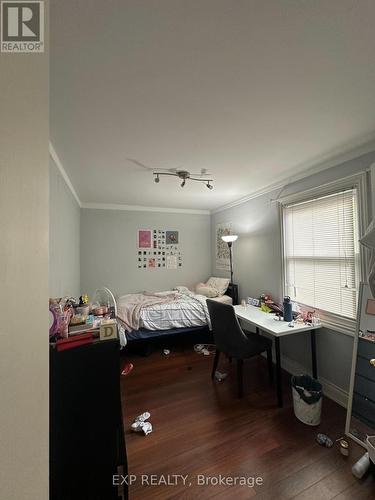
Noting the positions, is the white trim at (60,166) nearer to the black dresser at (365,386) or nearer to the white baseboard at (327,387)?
the black dresser at (365,386)

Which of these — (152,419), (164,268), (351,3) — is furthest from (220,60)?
(164,268)

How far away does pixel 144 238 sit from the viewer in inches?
162

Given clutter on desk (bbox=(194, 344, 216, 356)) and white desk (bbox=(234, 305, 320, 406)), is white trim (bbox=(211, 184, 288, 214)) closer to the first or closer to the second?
white desk (bbox=(234, 305, 320, 406))

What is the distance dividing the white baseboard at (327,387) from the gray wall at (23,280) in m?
2.38

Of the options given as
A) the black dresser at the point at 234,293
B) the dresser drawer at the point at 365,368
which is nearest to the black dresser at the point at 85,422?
the dresser drawer at the point at 365,368

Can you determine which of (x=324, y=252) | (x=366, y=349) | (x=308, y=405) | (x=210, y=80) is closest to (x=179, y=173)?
(x=210, y=80)

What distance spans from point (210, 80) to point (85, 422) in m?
1.81

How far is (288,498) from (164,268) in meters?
3.39

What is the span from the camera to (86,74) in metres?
1.07

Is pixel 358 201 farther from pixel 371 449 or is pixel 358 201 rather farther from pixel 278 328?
pixel 371 449

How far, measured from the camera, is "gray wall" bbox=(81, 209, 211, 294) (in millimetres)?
3799

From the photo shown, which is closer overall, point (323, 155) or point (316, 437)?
point (316, 437)

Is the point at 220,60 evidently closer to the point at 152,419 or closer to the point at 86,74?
the point at 86,74

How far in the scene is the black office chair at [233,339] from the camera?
6.48ft
